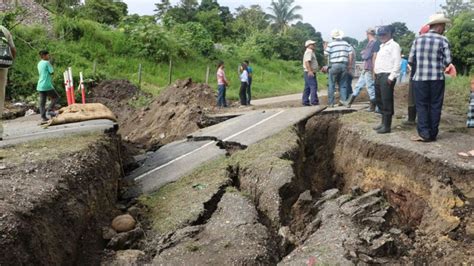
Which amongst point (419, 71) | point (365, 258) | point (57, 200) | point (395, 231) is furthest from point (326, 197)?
point (57, 200)

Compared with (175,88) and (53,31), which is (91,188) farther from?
(53,31)

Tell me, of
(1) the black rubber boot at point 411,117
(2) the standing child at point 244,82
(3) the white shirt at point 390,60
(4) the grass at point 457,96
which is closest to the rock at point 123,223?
(3) the white shirt at point 390,60

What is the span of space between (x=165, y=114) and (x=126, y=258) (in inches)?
270

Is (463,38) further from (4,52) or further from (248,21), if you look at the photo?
(248,21)

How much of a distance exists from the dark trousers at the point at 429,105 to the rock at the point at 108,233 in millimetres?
4189

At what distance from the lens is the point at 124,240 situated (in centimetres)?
500

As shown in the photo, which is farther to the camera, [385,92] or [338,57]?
[338,57]

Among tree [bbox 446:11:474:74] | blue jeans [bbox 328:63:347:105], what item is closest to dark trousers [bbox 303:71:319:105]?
blue jeans [bbox 328:63:347:105]

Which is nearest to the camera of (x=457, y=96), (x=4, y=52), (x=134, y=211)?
(x=134, y=211)

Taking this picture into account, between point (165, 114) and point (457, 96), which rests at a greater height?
point (457, 96)

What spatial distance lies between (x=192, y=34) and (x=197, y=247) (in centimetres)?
2501

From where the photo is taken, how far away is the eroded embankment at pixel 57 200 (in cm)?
371

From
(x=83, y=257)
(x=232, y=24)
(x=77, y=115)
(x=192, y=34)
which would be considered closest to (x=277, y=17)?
(x=232, y=24)

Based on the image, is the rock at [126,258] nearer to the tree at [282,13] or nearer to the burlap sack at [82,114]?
the burlap sack at [82,114]
